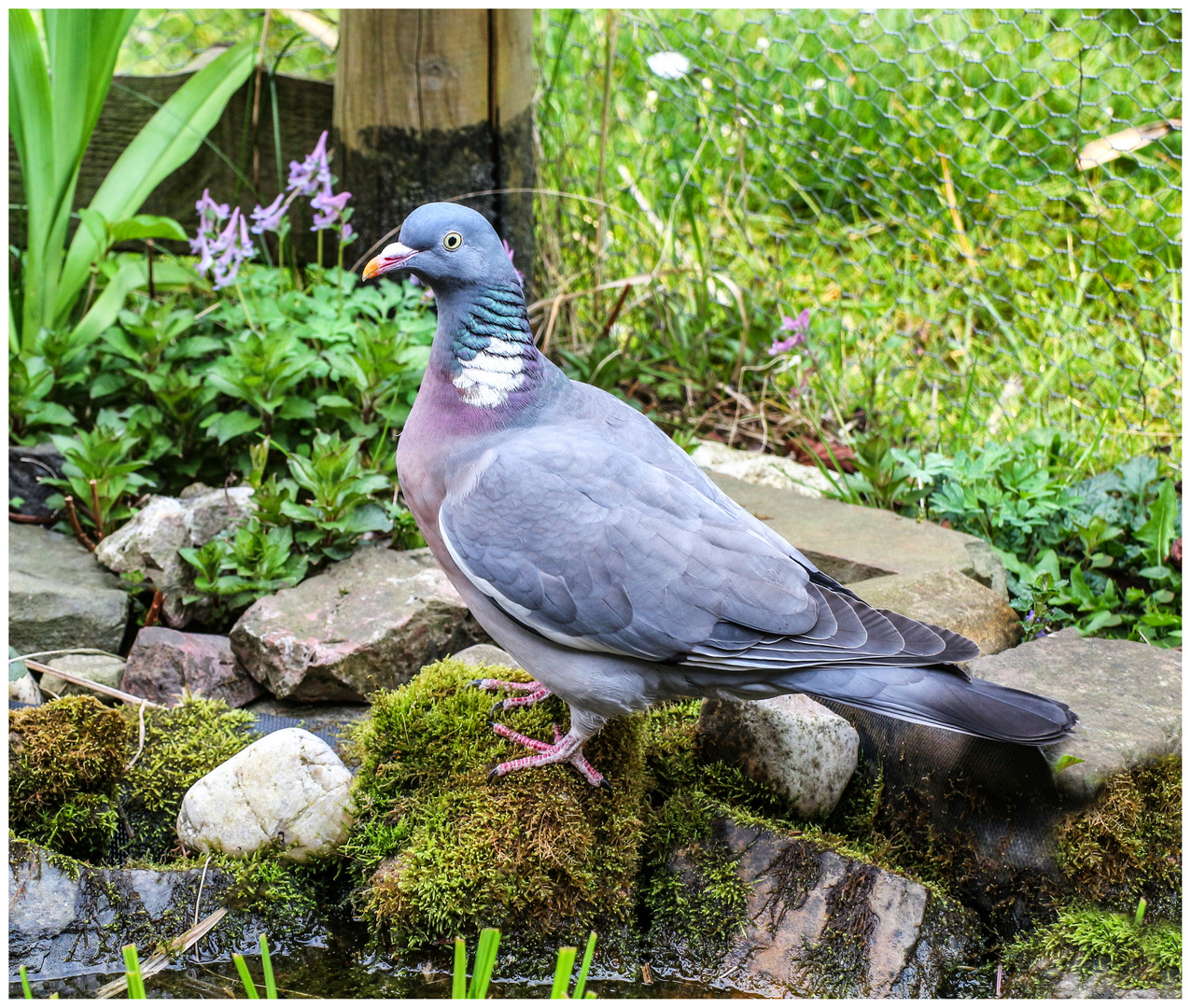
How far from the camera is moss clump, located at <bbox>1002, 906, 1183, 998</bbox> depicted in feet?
6.53

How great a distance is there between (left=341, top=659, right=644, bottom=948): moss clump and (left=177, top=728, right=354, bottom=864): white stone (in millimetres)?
75

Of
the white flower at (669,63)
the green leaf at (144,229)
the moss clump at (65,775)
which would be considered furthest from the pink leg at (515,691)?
the white flower at (669,63)

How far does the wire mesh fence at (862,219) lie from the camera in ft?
13.6

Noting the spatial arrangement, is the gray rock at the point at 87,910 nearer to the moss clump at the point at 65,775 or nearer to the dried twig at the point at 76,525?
the moss clump at the point at 65,775

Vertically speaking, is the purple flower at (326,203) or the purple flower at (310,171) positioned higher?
the purple flower at (310,171)

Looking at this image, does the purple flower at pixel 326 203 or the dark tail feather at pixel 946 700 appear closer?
the dark tail feather at pixel 946 700

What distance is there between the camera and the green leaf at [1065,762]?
2117 millimetres

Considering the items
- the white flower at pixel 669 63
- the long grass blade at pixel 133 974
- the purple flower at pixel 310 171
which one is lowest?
the long grass blade at pixel 133 974

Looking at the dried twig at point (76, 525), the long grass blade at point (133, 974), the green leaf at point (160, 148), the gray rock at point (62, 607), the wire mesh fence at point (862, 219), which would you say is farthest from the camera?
the wire mesh fence at point (862, 219)

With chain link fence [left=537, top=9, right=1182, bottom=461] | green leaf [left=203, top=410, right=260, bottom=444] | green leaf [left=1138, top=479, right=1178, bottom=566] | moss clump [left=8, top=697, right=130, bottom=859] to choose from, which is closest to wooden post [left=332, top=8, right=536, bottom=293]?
chain link fence [left=537, top=9, right=1182, bottom=461]

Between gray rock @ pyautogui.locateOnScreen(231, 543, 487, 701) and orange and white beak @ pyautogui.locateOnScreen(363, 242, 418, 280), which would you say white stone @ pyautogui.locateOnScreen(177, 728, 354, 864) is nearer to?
gray rock @ pyautogui.locateOnScreen(231, 543, 487, 701)

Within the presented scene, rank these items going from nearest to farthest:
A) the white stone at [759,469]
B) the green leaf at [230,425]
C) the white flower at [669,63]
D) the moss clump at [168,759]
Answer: the moss clump at [168,759], the green leaf at [230,425], the white stone at [759,469], the white flower at [669,63]

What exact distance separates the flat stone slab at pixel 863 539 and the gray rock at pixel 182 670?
156cm

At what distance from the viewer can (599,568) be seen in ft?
6.93
